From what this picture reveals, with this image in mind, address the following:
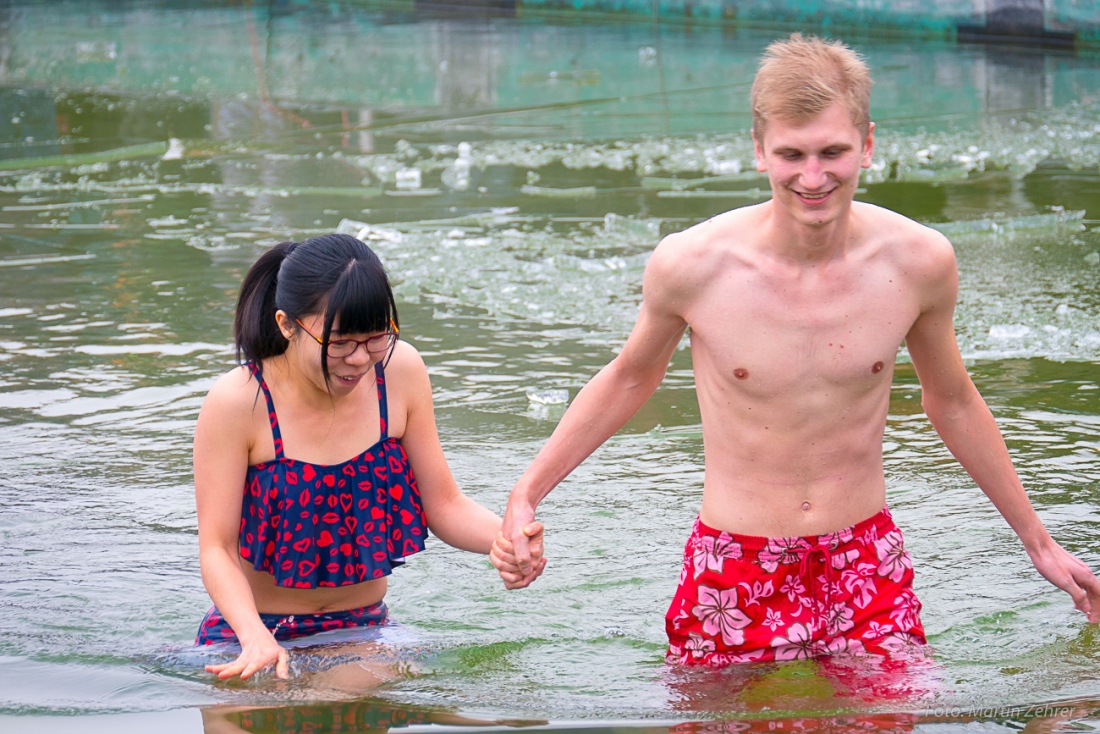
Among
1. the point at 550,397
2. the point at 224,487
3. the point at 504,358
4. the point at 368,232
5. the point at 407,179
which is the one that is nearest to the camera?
the point at 224,487

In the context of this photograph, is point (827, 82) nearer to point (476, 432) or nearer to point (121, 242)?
point (476, 432)

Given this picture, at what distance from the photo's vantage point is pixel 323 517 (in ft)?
11.4

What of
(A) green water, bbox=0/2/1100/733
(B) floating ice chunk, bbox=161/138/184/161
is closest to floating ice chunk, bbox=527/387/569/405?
(A) green water, bbox=0/2/1100/733

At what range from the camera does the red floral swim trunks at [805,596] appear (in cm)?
325

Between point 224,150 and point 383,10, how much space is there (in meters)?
10.6

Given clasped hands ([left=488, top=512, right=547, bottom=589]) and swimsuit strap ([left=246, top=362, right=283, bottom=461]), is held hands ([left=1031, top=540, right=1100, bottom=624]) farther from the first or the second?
swimsuit strap ([left=246, top=362, right=283, bottom=461])

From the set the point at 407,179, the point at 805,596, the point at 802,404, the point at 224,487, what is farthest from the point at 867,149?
the point at 407,179

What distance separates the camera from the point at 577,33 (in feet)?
64.0

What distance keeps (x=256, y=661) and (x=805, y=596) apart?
1.26 m

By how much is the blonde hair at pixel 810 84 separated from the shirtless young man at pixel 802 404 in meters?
0.01

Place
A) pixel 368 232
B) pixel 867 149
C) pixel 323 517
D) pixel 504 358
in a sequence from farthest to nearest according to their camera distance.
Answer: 1. pixel 368 232
2. pixel 504 358
3. pixel 323 517
4. pixel 867 149

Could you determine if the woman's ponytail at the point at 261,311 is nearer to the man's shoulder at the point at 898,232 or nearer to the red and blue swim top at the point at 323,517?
the red and blue swim top at the point at 323,517

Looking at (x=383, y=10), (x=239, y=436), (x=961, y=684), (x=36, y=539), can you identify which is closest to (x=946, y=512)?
(x=961, y=684)

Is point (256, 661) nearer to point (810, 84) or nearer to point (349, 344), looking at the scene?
point (349, 344)
